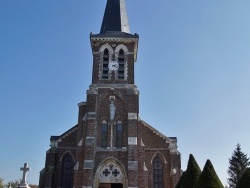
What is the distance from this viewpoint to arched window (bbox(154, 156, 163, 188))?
25.8 metres

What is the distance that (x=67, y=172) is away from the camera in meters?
26.3

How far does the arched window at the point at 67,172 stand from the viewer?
25.8m

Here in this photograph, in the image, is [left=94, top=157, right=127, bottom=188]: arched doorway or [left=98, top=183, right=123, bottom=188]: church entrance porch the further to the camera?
[left=98, top=183, right=123, bottom=188]: church entrance porch

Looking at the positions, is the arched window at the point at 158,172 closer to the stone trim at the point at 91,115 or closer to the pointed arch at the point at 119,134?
the pointed arch at the point at 119,134

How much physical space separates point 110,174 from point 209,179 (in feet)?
34.1

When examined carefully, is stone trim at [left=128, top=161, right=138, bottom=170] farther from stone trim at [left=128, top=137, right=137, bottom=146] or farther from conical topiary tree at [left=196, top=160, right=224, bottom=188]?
conical topiary tree at [left=196, top=160, right=224, bottom=188]

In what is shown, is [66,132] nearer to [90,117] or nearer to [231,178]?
[90,117]

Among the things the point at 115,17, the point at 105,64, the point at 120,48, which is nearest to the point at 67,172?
the point at 105,64

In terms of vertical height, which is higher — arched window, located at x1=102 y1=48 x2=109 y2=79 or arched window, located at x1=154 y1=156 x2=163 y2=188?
arched window, located at x1=102 y1=48 x2=109 y2=79

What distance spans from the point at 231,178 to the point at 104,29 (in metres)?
31.4

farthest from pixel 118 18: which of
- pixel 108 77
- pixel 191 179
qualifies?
pixel 191 179

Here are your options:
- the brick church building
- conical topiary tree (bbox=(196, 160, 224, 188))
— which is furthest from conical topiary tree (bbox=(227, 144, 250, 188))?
conical topiary tree (bbox=(196, 160, 224, 188))

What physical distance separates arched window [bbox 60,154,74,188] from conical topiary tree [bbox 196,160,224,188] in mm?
13487

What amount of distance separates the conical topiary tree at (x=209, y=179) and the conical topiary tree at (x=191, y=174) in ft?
6.68
